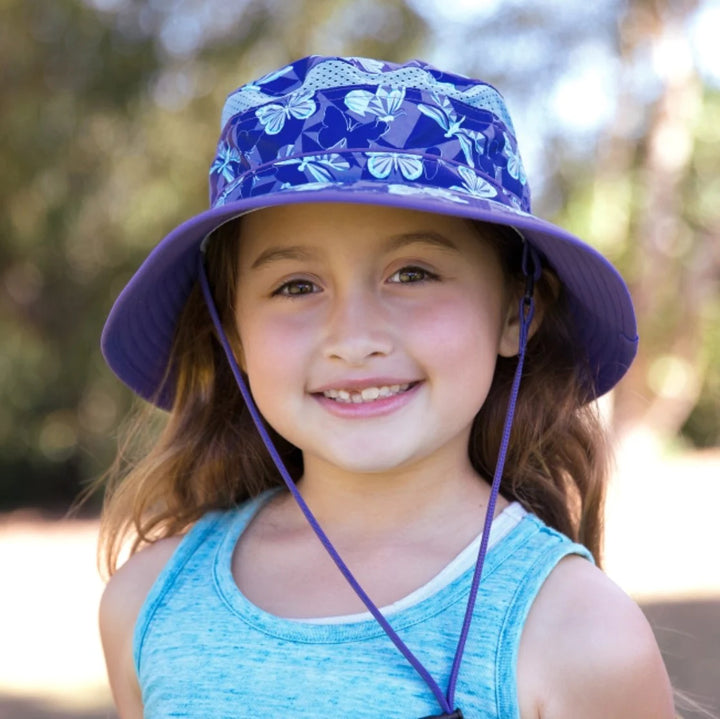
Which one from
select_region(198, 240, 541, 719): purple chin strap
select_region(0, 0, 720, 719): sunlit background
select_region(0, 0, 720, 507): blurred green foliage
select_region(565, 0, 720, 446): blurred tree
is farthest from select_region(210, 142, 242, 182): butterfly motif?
select_region(565, 0, 720, 446): blurred tree

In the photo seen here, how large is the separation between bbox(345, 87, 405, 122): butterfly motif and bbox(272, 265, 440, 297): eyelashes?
10.7 inches

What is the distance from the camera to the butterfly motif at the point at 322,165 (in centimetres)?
181

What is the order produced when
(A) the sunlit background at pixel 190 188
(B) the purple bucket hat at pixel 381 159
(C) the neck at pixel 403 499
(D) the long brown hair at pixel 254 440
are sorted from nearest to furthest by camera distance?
(B) the purple bucket hat at pixel 381 159
(C) the neck at pixel 403 499
(D) the long brown hair at pixel 254 440
(A) the sunlit background at pixel 190 188

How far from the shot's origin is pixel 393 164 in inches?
71.6

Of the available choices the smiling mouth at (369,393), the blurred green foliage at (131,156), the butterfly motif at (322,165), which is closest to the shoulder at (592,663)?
the smiling mouth at (369,393)

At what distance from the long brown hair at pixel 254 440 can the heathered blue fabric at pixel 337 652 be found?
0.33 meters

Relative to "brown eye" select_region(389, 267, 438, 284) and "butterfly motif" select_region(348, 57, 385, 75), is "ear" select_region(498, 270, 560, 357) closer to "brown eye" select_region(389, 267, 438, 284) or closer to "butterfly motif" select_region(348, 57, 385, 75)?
"brown eye" select_region(389, 267, 438, 284)

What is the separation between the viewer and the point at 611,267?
6.46ft

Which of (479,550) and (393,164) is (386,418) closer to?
(479,550)

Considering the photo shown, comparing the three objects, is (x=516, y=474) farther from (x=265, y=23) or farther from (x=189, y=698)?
(x=265, y=23)

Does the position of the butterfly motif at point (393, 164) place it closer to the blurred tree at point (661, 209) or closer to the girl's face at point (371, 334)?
the girl's face at point (371, 334)

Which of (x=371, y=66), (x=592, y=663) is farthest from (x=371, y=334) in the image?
(x=592, y=663)

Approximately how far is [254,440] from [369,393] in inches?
23.2

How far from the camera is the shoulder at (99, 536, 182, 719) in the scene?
7.03 feet
